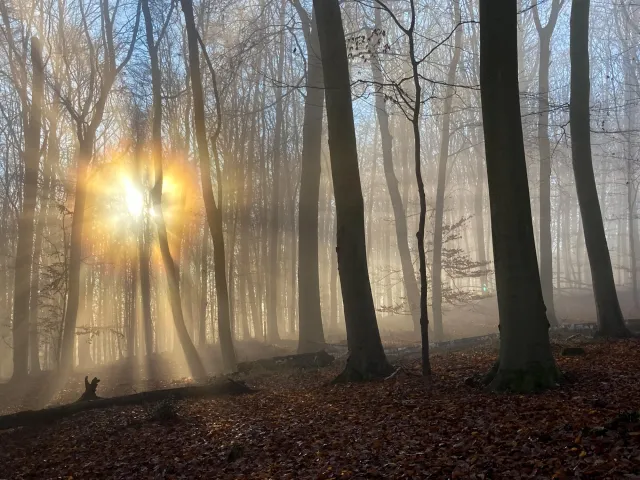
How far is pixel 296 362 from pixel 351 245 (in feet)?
15.8

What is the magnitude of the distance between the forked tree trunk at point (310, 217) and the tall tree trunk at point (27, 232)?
9.06 m

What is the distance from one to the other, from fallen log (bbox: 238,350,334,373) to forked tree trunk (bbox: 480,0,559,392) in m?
5.94

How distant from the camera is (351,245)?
9.45 meters

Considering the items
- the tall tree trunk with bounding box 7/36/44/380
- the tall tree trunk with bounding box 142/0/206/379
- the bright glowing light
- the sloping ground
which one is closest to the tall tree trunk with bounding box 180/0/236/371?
the tall tree trunk with bounding box 142/0/206/379

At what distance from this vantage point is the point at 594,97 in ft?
103

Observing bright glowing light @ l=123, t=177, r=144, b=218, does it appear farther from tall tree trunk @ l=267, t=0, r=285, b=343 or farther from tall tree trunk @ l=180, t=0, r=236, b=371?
tall tree trunk @ l=180, t=0, r=236, b=371

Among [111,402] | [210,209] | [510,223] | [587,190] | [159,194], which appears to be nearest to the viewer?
[510,223]

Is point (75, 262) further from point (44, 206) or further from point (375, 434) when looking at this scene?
point (375, 434)

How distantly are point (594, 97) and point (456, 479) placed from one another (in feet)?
107

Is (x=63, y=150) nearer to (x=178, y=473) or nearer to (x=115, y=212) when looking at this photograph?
(x=115, y=212)

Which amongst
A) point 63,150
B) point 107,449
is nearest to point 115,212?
point 63,150

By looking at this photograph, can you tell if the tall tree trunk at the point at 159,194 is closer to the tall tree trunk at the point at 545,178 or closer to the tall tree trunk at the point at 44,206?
the tall tree trunk at the point at 44,206

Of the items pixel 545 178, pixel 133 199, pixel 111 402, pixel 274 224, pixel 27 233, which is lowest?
pixel 111 402

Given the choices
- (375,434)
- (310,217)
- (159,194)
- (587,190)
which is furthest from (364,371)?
(159,194)
